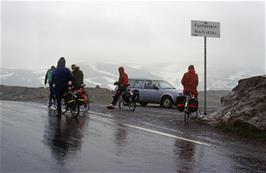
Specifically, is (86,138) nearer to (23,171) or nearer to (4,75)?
(23,171)

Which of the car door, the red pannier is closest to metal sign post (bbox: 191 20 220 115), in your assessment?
the red pannier

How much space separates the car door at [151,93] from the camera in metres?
22.9

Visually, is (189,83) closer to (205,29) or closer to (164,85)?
(205,29)

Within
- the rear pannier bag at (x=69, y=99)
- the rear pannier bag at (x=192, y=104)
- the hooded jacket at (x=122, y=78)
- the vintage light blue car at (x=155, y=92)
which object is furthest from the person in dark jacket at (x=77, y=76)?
the vintage light blue car at (x=155, y=92)

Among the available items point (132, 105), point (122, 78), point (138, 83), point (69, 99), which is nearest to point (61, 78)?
point (69, 99)

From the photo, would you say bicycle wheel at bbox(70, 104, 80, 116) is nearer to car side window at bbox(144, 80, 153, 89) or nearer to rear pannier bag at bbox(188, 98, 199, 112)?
rear pannier bag at bbox(188, 98, 199, 112)

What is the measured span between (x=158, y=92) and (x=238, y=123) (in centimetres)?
1180

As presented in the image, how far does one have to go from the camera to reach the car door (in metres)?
22.9

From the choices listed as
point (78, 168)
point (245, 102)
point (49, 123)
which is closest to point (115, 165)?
point (78, 168)

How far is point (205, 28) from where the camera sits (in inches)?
552

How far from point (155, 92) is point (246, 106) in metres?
11.5

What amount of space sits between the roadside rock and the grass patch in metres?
0.08

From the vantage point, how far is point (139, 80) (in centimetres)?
2377

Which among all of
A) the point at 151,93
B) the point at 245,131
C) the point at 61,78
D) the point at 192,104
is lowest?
the point at 245,131
